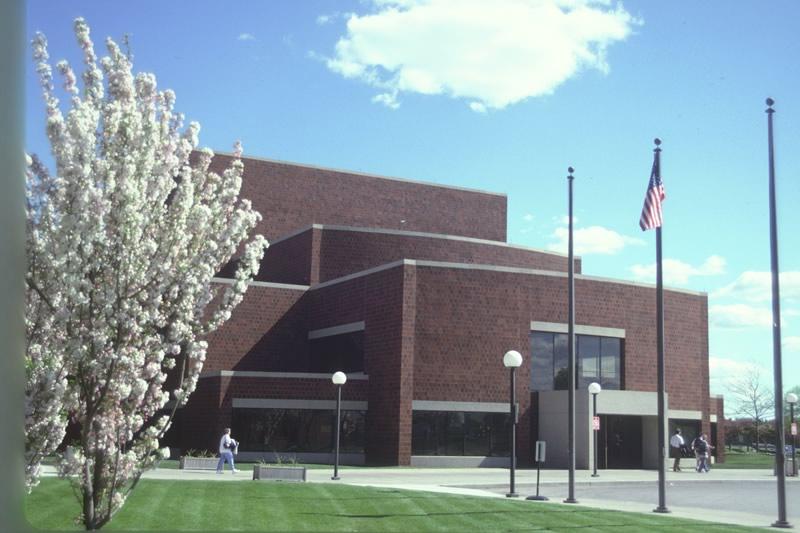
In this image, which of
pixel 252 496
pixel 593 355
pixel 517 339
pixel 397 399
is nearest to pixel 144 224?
pixel 252 496

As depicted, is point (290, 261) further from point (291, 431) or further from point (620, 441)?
point (620, 441)

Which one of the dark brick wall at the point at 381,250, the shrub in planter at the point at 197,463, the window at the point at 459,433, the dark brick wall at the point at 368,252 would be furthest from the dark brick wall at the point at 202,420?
the dark brick wall at the point at 381,250

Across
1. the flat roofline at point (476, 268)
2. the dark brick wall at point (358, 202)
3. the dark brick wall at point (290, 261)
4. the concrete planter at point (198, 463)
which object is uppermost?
the dark brick wall at point (358, 202)

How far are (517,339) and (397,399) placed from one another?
636cm

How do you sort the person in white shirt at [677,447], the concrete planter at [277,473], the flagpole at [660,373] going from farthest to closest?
the person in white shirt at [677,447], the concrete planter at [277,473], the flagpole at [660,373]

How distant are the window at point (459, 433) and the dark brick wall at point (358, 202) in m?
19.5

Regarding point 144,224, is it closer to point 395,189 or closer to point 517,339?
point 517,339

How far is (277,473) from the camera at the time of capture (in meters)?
27.0

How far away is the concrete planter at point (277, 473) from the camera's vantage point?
26.9 meters

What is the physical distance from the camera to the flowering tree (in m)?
10.7

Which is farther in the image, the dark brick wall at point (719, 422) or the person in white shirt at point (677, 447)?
the dark brick wall at point (719, 422)

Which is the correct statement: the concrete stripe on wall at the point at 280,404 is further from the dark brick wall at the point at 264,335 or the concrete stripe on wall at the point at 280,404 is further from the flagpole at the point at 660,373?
the flagpole at the point at 660,373

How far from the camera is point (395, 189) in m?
60.0

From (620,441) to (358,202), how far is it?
75.5 feet
